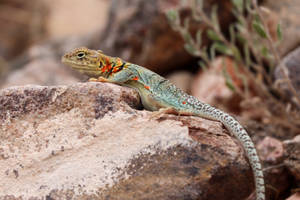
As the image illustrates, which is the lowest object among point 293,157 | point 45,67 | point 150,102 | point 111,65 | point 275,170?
point 45,67

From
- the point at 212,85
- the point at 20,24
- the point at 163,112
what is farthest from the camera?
the point at 20,24

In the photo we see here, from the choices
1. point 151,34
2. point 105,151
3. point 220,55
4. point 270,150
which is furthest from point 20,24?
point 105,151

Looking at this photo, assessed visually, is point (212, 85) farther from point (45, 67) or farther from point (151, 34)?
point (45, 67)

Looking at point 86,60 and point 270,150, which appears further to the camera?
point 270,150

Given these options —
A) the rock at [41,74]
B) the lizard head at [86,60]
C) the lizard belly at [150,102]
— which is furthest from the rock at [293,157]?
the rock at [41,74]

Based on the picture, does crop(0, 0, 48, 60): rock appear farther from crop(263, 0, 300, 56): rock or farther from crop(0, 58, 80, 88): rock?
crop(263, 0, 300, 56): rock

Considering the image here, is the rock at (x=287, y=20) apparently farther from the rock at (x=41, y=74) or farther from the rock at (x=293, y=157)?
the rock at (x=41, y=74)

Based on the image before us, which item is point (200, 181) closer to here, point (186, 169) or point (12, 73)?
point (186, 169)
